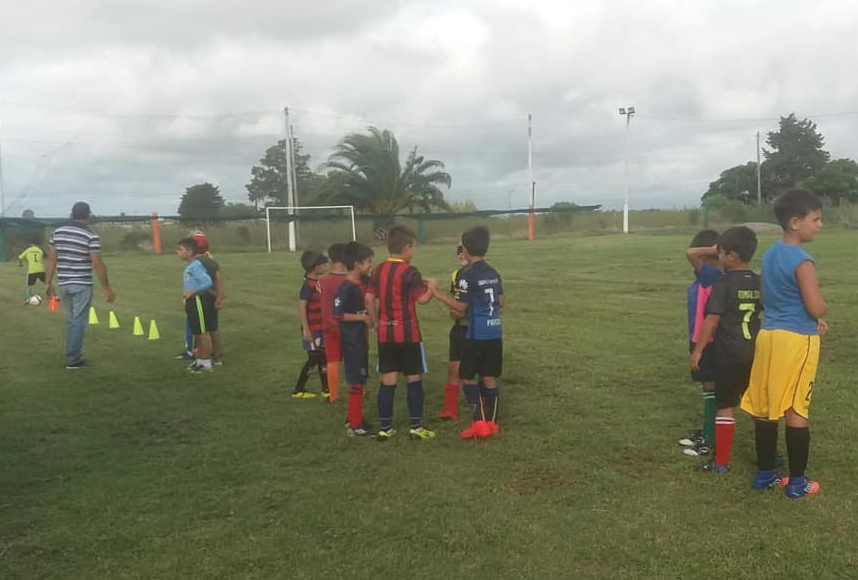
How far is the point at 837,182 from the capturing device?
67.2 metres

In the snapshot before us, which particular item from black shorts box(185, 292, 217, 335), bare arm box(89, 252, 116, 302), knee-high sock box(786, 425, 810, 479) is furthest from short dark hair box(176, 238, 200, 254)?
knee-high sock box(786, 425, 810, 479)

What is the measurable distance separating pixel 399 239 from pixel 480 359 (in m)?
1.14

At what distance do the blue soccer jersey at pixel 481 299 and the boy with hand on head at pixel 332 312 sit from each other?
1462mm

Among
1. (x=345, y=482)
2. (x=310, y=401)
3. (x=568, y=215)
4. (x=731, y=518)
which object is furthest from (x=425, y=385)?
(x=568, y=215)

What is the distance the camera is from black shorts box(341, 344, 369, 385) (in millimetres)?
5930

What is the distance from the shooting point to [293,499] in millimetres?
4480

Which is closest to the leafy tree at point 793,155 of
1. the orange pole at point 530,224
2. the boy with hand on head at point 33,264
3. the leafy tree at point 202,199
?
the orange pole at point 530,224

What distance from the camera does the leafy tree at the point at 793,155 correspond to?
7594cm

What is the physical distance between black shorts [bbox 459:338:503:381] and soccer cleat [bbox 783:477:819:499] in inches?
85.7

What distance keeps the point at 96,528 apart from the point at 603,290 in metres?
12.6

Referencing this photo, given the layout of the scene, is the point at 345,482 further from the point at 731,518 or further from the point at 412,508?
the point at 731,518

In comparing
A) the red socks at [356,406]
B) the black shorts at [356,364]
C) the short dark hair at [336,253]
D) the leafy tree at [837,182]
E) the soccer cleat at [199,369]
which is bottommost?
the soccer cleat at [199,369]

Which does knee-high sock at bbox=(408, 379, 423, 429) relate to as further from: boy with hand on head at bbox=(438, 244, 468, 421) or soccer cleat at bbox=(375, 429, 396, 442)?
boy with hand on head at bbox=(438, 244, 468, 421)

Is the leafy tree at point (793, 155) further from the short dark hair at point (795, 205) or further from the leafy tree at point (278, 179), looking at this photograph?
the short dark hair at point (795, 205)
